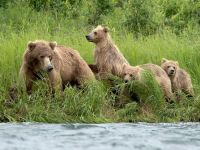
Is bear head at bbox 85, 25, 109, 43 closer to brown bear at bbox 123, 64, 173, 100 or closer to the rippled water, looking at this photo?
brown bear at bbox 123, 64, 173, 100

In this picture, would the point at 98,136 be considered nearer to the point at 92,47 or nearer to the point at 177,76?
the point at 177,76

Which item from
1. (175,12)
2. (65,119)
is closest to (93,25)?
(175,12)

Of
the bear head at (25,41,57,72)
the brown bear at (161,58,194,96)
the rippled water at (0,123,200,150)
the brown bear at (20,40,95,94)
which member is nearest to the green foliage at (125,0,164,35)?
the brown bear at (161,58,194,96)

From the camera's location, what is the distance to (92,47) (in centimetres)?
1453

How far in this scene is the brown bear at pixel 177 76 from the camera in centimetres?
1278

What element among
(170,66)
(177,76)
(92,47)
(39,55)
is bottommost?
(177,76)

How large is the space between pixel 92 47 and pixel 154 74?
251cm

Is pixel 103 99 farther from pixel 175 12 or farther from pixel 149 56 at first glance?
pixel 175 12

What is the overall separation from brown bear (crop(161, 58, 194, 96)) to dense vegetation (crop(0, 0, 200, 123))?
26 centimetres

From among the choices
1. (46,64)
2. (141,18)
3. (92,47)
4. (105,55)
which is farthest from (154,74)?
(141,18)

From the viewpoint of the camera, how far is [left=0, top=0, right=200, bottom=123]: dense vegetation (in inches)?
438

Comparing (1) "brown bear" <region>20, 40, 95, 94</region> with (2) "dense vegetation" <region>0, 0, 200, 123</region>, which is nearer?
(2) "dense vegetation" <region>0, 0, 200, 123</region>

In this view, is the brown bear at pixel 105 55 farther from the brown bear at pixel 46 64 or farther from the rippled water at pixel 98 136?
the rippled water at pixel 98 136

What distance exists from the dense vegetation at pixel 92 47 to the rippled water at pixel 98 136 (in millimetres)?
687
